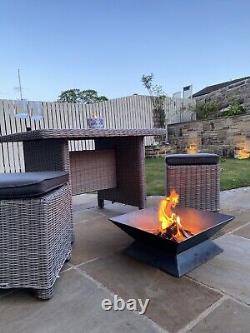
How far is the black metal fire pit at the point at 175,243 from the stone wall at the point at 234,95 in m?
7.68

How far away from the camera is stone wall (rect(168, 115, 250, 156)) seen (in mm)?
7109

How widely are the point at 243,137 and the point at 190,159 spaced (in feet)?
18.0

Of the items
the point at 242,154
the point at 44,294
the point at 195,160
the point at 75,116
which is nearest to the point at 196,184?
the point at 195,160

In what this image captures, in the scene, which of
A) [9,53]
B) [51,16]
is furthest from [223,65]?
[9,53]

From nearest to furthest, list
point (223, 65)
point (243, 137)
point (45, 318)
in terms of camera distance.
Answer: point (45, 318)
point (243, 137)
point (223, 65)

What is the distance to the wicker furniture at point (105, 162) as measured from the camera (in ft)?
6.61

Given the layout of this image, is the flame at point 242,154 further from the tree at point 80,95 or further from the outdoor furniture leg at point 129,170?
the tree at point 80,95

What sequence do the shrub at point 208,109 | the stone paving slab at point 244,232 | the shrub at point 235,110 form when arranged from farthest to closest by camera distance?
the shrub at point 208,109, the shrub at point 235,110, the stone paving slab at point 244,232

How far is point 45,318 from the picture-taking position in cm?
113

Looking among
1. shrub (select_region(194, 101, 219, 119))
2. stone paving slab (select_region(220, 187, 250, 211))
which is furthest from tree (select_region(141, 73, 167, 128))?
stone paving slab (select_region(220, 187, 250, 211))

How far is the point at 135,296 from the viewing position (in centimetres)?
126

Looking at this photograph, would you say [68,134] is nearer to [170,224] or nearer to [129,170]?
[170,224]

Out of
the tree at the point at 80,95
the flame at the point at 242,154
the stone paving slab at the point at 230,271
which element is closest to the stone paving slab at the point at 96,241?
the stone paving slab at the point at 230,271

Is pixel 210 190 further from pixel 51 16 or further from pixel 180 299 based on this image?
pixel 51 16
